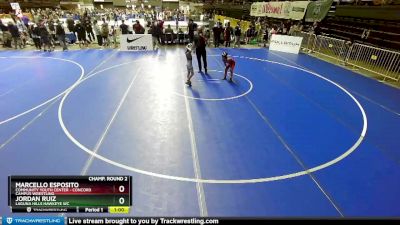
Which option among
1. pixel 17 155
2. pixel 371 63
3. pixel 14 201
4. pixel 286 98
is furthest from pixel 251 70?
pixel 14 201

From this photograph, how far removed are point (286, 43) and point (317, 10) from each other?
5.15 m

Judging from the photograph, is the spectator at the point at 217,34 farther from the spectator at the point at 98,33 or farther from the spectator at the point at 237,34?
the spectator at the point at 98,33

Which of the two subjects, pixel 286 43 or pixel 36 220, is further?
pixel 286 43

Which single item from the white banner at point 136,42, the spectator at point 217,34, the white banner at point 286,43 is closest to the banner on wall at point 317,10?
Result: the white banner at point 286,43

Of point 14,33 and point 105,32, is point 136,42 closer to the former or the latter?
point 105,32

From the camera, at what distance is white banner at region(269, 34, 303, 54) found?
62.6 feet

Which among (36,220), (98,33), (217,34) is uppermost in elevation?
(36,220)

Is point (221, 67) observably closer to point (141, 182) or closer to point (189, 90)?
point (189, 90)

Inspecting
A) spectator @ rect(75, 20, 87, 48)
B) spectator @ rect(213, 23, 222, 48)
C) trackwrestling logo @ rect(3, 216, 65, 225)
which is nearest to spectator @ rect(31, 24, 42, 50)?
spectator @ rect(75, 20, 87, 48)

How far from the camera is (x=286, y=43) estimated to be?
19.6m

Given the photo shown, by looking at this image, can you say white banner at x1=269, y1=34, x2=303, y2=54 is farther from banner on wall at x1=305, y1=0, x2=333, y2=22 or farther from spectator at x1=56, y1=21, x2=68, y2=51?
spectator at x1=56, y1=21, x2=68, y2=51

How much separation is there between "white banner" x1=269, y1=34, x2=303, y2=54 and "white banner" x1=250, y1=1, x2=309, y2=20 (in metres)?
5.19

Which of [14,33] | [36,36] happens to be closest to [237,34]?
[36,36]
